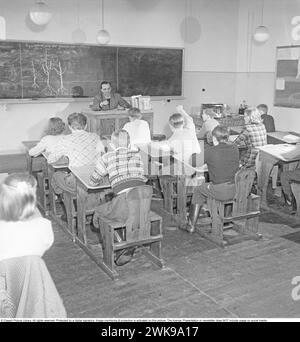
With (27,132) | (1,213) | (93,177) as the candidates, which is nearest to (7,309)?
(1,213)

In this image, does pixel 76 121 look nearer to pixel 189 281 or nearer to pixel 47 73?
pixel 189 281

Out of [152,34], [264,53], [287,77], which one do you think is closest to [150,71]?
[152,34]

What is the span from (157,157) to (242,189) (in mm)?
1253

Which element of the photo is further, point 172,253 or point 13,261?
point 172,253

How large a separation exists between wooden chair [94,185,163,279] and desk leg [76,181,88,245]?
0.46 m

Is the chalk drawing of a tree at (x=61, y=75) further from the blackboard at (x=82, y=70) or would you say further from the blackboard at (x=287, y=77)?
the blackboard at (x=287, y=77)

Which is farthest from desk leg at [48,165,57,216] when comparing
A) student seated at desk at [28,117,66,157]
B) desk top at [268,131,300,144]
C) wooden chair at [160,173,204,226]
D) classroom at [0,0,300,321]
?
desk top at [268,131,300,144]

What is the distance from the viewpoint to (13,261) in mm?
2264

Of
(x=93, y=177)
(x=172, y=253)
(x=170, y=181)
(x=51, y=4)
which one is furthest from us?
(x=51, y=4)

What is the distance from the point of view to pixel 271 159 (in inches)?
226

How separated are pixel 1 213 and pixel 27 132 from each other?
587cm

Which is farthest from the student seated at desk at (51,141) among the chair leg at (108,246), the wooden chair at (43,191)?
the chair leg at (108,246)
